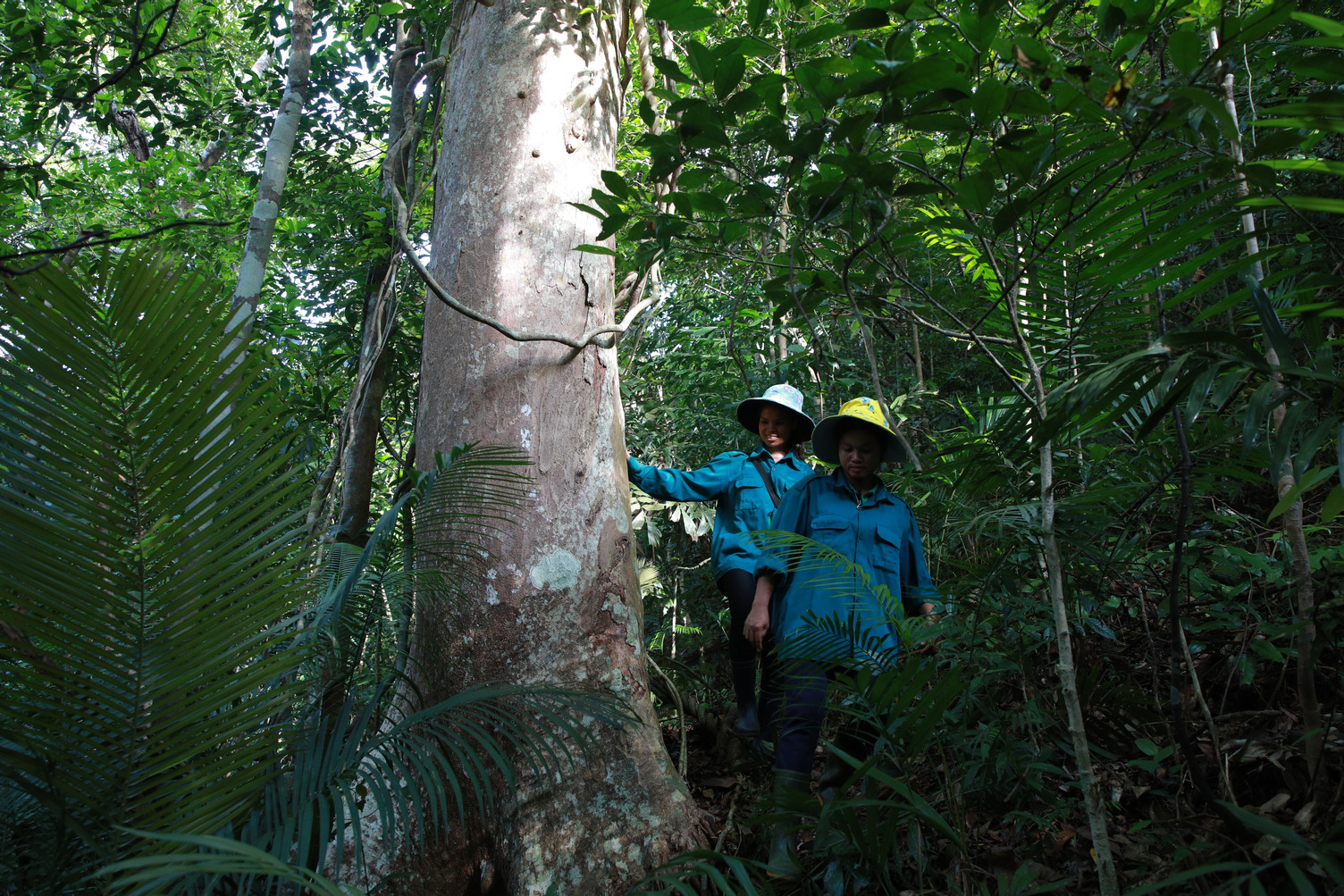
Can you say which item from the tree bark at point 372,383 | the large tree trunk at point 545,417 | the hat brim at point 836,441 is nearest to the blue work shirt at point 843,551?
the hat brim at point 836,441

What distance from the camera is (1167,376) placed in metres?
1.23

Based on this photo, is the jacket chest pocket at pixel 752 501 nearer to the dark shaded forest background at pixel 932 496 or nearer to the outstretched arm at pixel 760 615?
the outstretched arm at pixel 760 615

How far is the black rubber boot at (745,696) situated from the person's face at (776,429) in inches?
40.5

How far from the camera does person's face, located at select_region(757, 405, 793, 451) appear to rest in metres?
3.85

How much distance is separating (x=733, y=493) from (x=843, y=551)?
0.83 meters

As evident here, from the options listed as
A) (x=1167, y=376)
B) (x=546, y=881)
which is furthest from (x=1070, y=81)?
(x=546, y=881)

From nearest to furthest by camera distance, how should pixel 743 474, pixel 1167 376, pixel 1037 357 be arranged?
1. pixel 1167 376
2. pixel 1037 357
3. pixel 743 474

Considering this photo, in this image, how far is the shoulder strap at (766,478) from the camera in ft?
12.1

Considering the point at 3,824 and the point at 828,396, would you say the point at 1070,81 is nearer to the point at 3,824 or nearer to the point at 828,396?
the point at 3,824

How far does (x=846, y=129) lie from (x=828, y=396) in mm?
3301

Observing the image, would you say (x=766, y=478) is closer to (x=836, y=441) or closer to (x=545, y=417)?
(x=836, y=441)

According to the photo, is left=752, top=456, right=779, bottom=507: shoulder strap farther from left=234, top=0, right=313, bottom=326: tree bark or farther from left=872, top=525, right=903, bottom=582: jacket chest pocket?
left=234, top=0, right=313, bottom=326: tree bark

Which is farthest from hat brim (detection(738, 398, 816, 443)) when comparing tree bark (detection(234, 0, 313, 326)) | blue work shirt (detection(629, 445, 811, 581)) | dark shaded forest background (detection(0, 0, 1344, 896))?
tree bark (detection(234, 0, 313, 326))

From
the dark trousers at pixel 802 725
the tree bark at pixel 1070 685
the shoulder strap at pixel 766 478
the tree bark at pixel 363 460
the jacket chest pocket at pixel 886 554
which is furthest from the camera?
the tree bark at pixel 363 460
